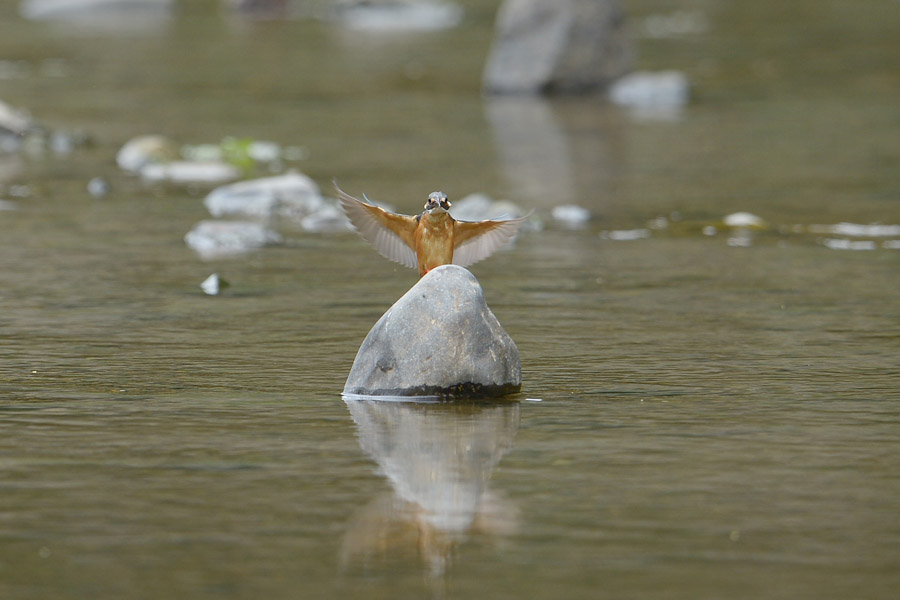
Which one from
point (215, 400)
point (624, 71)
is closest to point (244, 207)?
point (215, 400)

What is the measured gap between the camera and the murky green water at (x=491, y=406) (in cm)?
469

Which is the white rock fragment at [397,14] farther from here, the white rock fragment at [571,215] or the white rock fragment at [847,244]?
the white rock fragment at [847,244]

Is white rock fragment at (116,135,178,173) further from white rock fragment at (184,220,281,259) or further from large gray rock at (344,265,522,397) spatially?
large gray rock at (344,265,522,397)

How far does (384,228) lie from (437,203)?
0.59 metres

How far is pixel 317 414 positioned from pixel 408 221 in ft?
3.66

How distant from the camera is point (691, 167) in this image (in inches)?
565

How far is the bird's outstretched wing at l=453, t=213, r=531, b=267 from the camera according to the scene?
281 inches

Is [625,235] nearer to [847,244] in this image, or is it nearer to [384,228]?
[847,244]

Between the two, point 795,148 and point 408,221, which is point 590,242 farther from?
point 795,148

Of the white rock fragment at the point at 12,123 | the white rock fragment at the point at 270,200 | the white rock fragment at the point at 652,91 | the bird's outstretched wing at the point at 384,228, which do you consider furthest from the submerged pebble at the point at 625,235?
the white rock fragment at the point at 652,91

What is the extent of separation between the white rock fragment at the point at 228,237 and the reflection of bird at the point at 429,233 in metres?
3.42

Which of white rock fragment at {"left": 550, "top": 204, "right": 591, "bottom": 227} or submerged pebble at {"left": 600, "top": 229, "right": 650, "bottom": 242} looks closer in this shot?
submerged pebble at {"left": 600, "top": 229, "right": 650, "bottom": 242}

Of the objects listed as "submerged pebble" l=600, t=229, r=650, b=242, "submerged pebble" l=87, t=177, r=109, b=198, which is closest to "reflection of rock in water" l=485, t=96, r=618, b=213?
"submerged pebble" l=600, t=229, r=650, b=242

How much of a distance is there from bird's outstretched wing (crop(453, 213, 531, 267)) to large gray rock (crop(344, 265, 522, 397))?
1.79 feet
